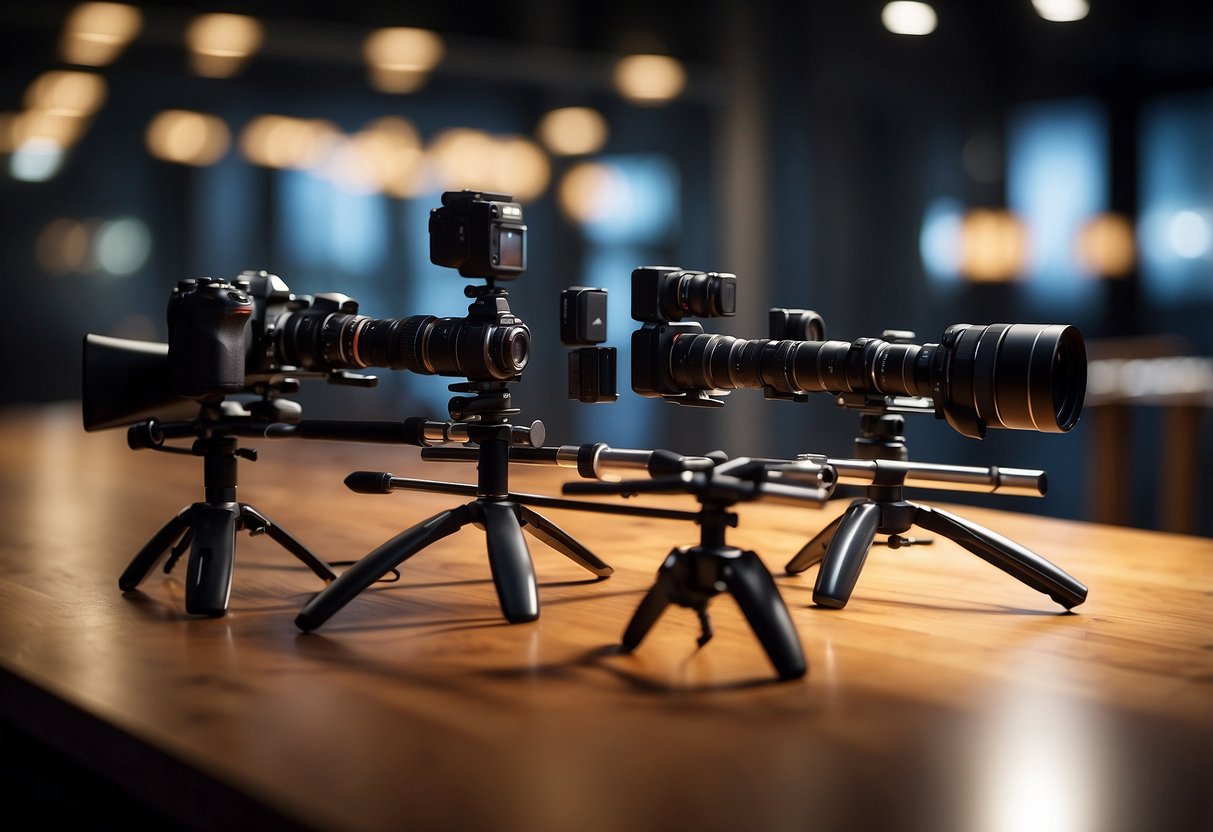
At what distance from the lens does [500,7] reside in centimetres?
496

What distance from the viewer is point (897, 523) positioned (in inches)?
50.7

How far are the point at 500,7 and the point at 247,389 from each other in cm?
398

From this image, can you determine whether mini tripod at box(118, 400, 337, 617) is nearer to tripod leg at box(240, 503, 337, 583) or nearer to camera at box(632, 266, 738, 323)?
tripod leg at box(240, 503, 337, 583)

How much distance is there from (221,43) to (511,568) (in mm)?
3993

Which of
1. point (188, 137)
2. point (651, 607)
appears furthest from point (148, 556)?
point (188, 137)

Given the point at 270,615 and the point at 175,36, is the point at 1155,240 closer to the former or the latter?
the point at 175,36

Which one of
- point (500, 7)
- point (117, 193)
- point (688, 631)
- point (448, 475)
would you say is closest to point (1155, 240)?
point (500, 7)

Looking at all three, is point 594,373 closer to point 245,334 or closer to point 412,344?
point 412,344

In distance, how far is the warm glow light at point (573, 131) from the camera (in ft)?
17.0

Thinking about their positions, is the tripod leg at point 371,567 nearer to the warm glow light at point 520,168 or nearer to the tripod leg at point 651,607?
the tripod leg at point 651,607

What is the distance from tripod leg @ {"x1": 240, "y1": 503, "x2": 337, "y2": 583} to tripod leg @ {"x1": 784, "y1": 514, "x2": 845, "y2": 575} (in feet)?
1.75

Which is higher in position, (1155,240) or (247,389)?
(1155,240)

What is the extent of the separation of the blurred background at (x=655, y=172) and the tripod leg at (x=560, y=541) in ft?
11.1

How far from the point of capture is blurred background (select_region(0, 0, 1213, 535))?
15.0 ft
